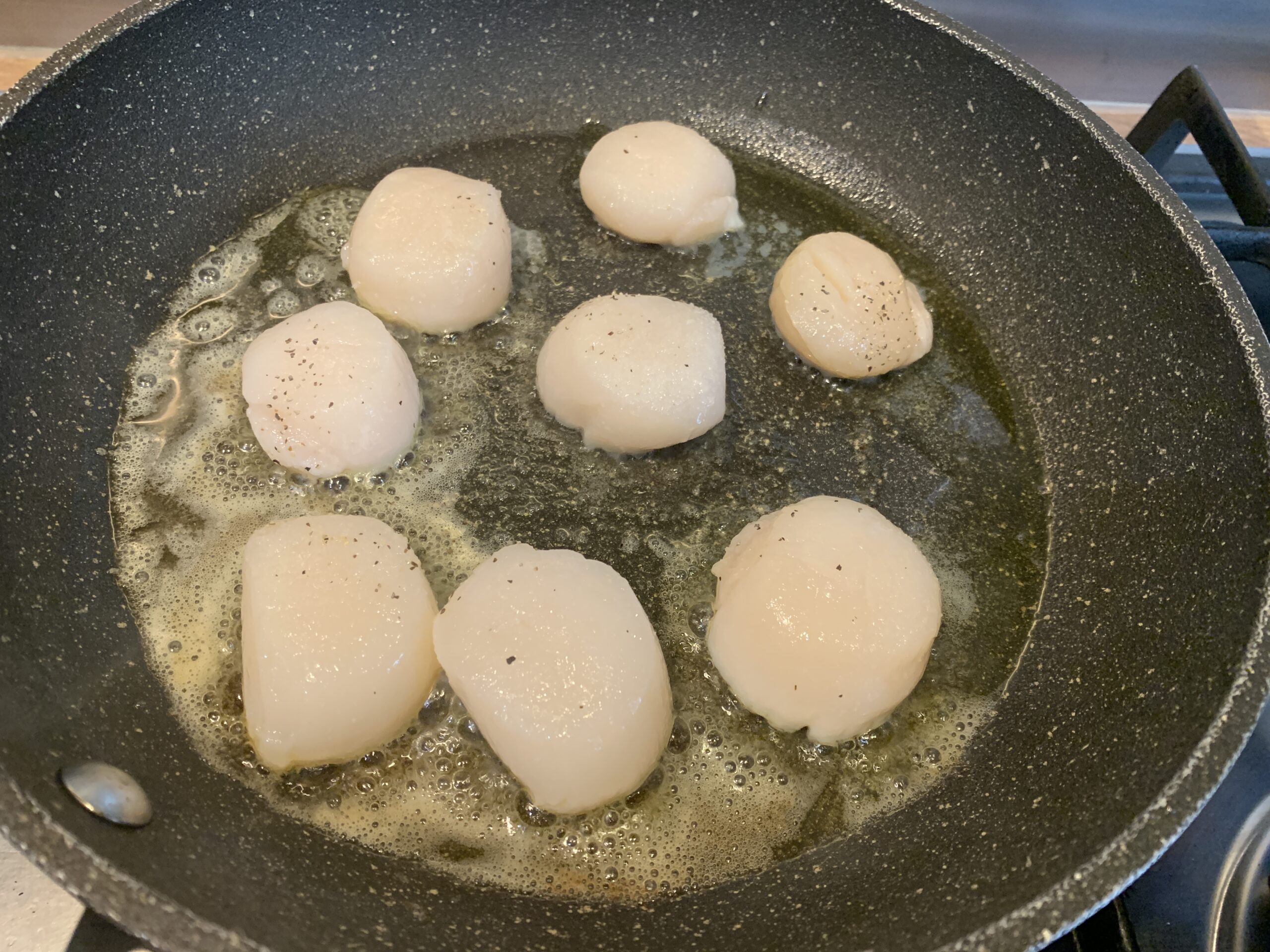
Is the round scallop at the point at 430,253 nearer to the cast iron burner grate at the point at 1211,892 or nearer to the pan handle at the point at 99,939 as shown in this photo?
the pan handle at the point at 99,939

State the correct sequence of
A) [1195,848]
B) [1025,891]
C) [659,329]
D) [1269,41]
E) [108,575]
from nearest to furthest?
[1025,891] < [1195,848] < [108,575] < [659,329] < [1269,41]

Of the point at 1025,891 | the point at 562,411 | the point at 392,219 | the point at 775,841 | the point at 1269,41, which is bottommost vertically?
the point at 775,841

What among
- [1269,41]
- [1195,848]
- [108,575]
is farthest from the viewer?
[1269,41]

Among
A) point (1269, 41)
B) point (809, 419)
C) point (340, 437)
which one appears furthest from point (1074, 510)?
point (1269, 41)

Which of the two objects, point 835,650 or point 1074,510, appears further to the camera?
point 1074,510

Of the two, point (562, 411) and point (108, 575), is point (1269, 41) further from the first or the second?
point (108, 575)
